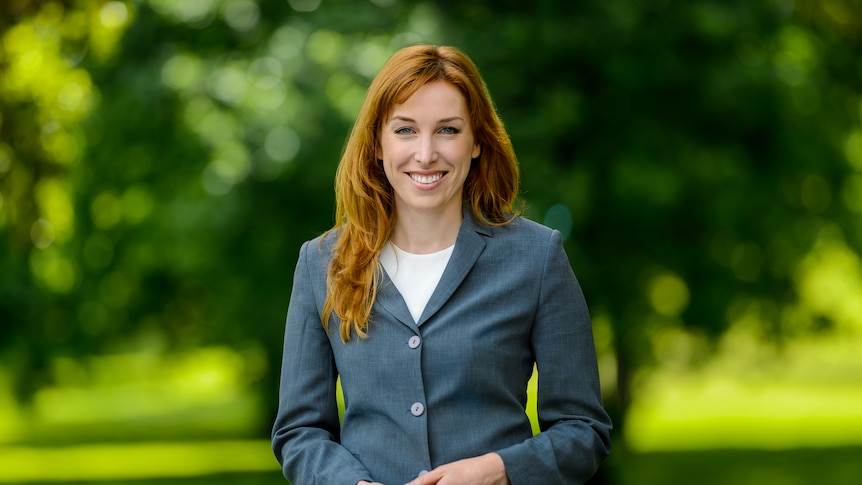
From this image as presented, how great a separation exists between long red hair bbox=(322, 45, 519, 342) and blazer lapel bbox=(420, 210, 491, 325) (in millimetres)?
70

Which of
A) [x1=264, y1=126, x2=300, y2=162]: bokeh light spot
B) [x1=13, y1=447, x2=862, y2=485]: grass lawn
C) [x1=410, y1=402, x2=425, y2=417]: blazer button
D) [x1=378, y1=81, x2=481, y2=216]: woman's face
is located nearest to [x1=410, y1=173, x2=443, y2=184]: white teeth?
[x1=378, y1=81, x2=481, y2=216]: woman's face

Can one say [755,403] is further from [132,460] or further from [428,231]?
[428,231]

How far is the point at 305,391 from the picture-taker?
2855 millimetres

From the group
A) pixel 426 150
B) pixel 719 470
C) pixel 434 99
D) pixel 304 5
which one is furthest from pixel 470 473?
pixel 719 470

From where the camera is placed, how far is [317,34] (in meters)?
11.5

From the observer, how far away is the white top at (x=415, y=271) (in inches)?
111

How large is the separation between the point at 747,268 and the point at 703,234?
830mm

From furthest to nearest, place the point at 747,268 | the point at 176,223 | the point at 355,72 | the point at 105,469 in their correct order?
1. the point at 105,469
2. the point at 747,268
3. the point at 176,223
4. the point at 355,72

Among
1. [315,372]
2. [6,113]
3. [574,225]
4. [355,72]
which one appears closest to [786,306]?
[574,225]

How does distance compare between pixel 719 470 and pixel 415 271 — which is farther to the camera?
pixel 719 470

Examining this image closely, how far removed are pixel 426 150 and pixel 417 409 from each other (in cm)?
56

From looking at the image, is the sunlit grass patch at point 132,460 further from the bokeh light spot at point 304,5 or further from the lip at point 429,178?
the lip at point 429,178

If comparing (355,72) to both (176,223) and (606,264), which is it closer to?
(176,223)

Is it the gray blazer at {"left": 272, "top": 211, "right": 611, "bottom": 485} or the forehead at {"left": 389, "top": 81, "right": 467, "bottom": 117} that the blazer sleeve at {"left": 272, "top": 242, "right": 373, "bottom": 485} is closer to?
the gray blazer at {"left": 272, "top": 211, "right": 611, "bottom": 485}
